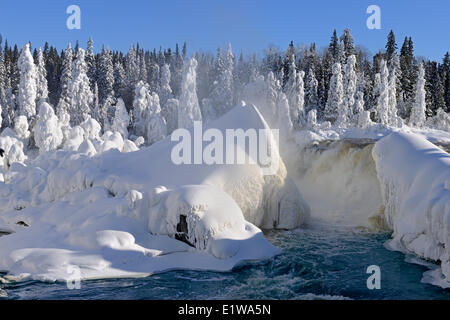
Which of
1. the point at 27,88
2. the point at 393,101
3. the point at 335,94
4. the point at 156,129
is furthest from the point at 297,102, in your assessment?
the point at 27,88

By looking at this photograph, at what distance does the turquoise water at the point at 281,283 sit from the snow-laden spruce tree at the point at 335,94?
4084 cm

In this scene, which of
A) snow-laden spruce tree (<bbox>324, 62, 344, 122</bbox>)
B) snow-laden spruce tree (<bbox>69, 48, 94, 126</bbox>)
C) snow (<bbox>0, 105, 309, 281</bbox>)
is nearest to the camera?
snow (<bbox>0, 105, 309, 281</bbox>)

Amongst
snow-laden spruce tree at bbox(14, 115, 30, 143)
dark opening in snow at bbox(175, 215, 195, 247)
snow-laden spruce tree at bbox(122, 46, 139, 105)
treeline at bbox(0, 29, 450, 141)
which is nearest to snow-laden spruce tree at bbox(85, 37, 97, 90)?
treeline at bbox(0, 29, 450, 141)

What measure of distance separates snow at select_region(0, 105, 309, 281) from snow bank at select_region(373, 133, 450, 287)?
13.4 ft

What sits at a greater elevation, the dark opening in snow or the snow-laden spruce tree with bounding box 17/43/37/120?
the snow-laden spruce tree with bounding box 17/43/37/120

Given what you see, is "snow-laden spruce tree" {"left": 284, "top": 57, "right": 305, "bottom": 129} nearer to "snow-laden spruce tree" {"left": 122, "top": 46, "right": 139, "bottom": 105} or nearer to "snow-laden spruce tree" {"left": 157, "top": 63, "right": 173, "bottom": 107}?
"snow-laden spruce tree" {"left": 157, "top": 63, "right": 173, "bottom": 107}

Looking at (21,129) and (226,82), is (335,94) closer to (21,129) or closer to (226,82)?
(226,82)

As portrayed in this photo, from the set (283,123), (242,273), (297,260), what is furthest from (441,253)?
(283,123)

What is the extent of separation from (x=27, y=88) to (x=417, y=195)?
46.4 m

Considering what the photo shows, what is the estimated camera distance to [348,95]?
164 ft

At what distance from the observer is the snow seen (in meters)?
11.1

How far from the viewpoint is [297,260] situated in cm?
1222

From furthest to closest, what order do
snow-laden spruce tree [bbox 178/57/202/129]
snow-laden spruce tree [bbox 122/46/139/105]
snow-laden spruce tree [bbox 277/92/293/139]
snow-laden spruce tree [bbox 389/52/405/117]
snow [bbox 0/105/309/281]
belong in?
snow-laden spruce tree [bbox 122/46/139/105]
snow-laden spruce tree [bbox 389/52/405/117]
snow-laden spruce tree [bbox 178/57/202/129]
snow-laden spruce tree [bbox 277/92/293/139]
snow [bbox 0/105/309/281]
